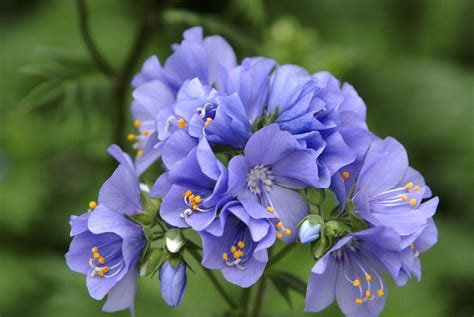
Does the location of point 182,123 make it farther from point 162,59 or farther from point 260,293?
point 162,59

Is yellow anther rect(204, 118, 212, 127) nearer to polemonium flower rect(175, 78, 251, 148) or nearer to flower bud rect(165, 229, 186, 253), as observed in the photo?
polemonium flower rect(175, 78, 251, 148)

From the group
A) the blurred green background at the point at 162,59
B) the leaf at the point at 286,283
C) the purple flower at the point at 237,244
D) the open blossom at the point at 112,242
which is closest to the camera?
the purple flower at the point at 237,244

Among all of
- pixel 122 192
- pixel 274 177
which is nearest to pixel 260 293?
pixel 274 177

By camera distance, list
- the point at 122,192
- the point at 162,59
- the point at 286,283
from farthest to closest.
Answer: the point at 162,59
the point at 286,283
the point at 122,192

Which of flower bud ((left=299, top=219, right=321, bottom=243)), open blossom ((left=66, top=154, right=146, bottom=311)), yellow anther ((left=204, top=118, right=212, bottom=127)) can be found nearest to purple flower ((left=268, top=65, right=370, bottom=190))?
flower bud ((left=299, top=219, right=321, bottom=243))

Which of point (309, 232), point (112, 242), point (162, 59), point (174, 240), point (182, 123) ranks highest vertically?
point (182, 123)

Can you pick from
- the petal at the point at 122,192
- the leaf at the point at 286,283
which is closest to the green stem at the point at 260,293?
the leaf at the point at 286,283

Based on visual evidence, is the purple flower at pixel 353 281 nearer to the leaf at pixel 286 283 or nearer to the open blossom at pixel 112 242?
the leaf at pixel 286 283

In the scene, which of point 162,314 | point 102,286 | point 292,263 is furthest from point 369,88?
point 102,286
